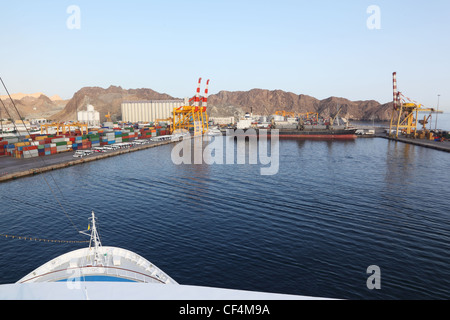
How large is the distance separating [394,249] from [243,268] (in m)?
12.3

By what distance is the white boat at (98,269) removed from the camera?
13.1 metres

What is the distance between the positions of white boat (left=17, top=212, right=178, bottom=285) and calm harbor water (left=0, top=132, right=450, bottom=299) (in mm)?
4734

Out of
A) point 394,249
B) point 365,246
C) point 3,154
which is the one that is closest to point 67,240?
point 365,246

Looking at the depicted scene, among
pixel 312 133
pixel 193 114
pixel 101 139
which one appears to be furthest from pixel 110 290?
pixel 312 133

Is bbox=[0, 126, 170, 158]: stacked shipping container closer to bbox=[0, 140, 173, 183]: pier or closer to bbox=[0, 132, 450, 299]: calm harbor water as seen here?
bbox=[0, 140, 173, 183]: pier

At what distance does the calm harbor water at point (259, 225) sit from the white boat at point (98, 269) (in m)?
4.73

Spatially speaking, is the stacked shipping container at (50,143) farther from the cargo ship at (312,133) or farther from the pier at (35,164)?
the cargo ship at (312,133)

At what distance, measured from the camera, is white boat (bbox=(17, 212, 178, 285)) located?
516 inches

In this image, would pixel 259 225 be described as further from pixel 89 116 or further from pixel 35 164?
pixel 89 116

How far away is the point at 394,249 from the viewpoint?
2292cm

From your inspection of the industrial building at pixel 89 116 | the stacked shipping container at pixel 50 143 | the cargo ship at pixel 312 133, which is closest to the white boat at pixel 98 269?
the stacked shipping container at pixel 50 143

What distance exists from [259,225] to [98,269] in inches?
680

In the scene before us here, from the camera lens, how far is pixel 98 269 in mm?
13469
